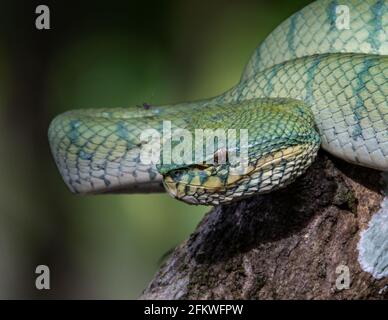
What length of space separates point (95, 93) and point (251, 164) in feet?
11.9

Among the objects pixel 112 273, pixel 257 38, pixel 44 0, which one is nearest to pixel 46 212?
pixel 112 273

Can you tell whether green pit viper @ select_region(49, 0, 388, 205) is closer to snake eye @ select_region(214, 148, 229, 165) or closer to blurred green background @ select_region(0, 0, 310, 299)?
snake eye @ select_region(214, 148, 229, 165)

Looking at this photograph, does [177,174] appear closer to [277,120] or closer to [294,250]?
[277,120]

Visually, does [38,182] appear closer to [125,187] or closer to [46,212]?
[46,212]

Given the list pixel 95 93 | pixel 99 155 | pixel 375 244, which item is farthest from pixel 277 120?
pixel 95 93

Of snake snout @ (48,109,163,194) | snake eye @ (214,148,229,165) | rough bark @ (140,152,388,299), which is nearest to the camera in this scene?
snake eye @ (214,148,229,165)

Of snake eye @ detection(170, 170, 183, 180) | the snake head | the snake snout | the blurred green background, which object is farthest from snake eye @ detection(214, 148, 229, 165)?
the blurred green background

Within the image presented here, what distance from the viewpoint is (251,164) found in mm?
2432

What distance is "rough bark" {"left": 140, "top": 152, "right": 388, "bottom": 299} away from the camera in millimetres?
2648

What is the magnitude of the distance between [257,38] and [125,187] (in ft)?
10.9

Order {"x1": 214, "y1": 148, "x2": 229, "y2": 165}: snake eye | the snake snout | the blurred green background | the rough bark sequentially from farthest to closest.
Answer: the blurred green background → the snake snout → the rough bark → {"x1": 214, "y1": 148, "x2": 229, "y2": 165}: snake eye

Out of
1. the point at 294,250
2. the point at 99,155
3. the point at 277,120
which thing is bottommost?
the point at 294,250

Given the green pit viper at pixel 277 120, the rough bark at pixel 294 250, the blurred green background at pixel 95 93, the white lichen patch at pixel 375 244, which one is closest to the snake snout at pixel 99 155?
the green pit viper at pixel 277 120

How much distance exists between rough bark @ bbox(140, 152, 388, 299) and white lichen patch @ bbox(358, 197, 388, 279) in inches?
1.0
